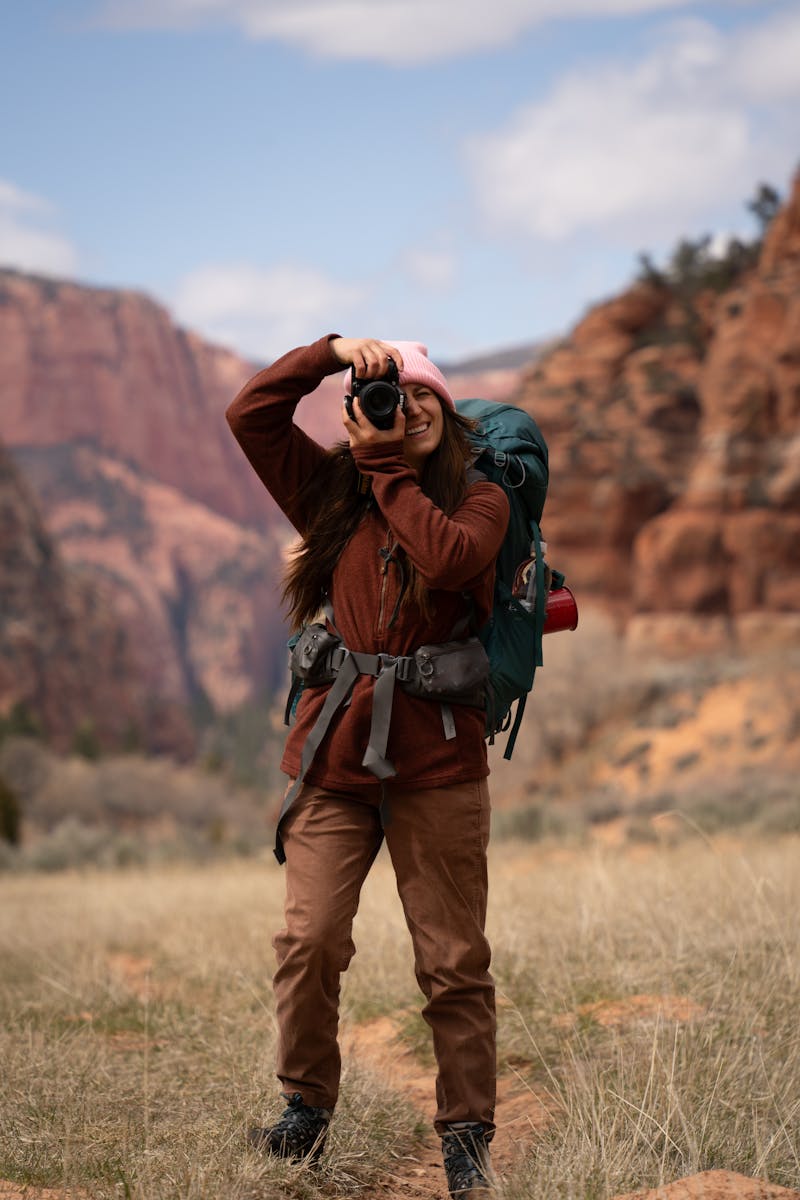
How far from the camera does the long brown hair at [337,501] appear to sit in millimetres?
3314

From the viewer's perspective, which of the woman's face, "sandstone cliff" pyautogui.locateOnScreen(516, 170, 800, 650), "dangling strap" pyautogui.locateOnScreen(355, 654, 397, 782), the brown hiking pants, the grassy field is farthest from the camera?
"sandstone cliff" pyautogui.locateOnScreen(516, 170, 800, 650)

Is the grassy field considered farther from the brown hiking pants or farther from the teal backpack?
the teal backpack

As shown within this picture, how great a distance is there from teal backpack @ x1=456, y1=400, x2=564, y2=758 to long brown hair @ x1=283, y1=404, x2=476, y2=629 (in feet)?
0.28

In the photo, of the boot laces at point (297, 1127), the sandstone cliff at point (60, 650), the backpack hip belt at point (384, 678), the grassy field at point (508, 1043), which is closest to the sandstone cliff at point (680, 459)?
the sandstone cliff at point (60, 650)

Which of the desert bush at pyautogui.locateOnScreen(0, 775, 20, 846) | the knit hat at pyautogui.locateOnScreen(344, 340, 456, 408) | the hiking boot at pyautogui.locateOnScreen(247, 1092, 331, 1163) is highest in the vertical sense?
the knit hat at pyautogui.locateOnScreen(344, 340, 456, 408)

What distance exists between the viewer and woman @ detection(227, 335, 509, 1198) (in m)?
3.13

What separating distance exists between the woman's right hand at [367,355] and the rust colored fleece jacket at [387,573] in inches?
2.6

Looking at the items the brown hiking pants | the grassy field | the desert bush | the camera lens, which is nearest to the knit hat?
the camera lens

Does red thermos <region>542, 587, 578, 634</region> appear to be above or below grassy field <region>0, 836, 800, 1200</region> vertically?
above

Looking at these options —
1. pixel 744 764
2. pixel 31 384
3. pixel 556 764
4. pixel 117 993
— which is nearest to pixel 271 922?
pixel 117 993

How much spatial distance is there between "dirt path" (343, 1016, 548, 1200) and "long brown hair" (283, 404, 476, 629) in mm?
1451

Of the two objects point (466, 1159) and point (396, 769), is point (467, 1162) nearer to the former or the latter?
point (466, 1159)

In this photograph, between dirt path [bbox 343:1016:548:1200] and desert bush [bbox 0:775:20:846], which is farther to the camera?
desert bush [bbox 0:775:20:846]

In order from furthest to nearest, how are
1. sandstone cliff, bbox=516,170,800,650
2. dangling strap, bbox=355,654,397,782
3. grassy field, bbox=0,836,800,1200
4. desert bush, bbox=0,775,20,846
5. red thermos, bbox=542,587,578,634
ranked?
sandstone cliff, bbox=516,170,800,650
desert bush, bbox=0,775,20,846
red thermos, bbox=542,587,578,634
dangling strap, bbox=355,654,397,782
grassy field, bbox=0,836,800,1200
